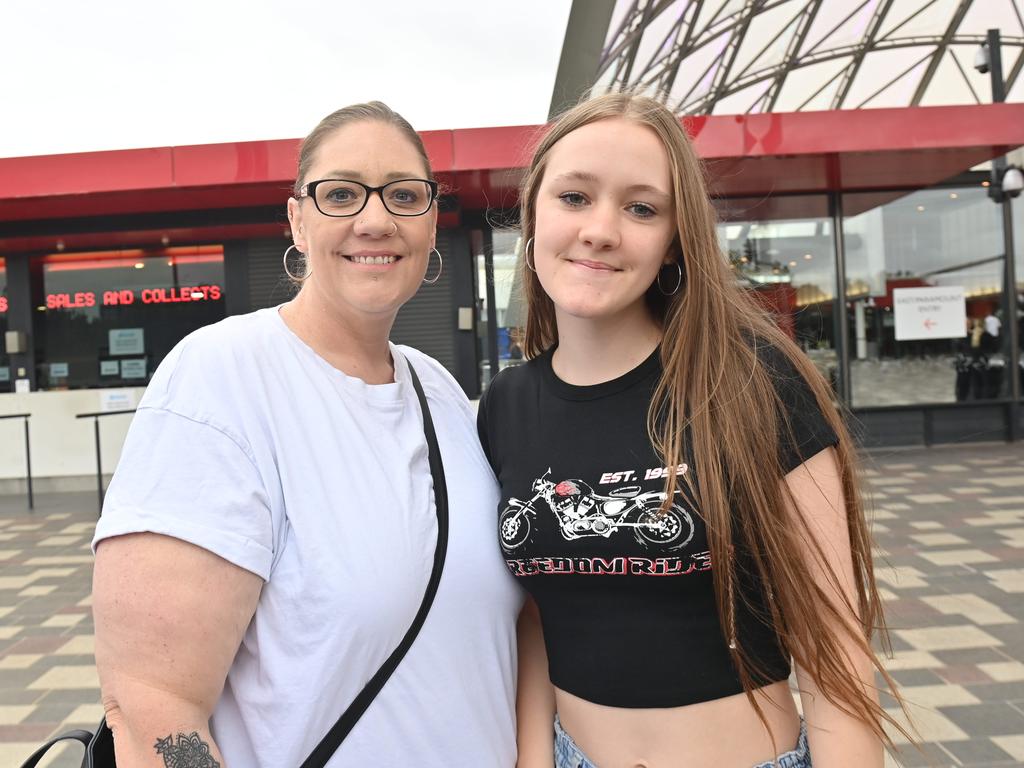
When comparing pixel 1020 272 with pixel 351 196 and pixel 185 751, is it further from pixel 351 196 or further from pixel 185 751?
pixel 185 751

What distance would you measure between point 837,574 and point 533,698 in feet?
2.36

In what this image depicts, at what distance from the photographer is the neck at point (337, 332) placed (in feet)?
5.40

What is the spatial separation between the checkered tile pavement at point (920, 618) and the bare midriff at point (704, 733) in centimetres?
52

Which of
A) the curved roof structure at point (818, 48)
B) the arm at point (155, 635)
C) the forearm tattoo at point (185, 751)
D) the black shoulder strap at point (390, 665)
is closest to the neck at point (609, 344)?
the black shoulder strap at point (390, 665)

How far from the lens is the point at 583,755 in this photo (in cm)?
165

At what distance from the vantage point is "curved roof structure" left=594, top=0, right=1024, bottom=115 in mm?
14789

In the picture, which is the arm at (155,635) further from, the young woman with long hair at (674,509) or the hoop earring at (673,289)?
the hoop earring at (673,289)

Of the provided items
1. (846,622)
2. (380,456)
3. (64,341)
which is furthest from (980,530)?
(64,341)

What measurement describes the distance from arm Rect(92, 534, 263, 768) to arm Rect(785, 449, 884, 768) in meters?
1.07

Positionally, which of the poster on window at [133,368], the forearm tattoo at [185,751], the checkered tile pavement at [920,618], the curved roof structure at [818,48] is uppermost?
the curved roof structure at [818,48]

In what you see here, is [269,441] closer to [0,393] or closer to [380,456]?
[380,456]

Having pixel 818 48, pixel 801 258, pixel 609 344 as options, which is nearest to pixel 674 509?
pixel 609 344

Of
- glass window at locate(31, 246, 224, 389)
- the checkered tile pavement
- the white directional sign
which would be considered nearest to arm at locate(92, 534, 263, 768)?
the checkered tile pavement

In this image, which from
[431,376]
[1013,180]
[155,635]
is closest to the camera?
[155,635]
